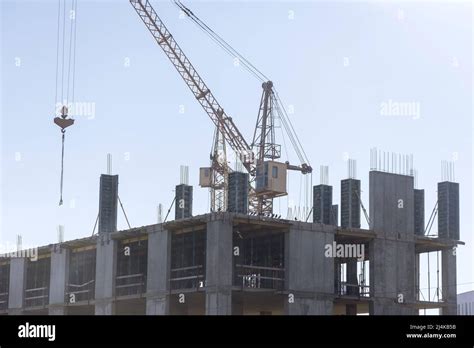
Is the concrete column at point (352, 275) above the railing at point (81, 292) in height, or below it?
above

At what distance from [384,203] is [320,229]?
6557mm

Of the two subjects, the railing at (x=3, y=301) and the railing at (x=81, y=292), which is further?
the railing at (x=3, y=301)

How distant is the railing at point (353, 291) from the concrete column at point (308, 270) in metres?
2.60

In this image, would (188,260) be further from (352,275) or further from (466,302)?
(466,302)

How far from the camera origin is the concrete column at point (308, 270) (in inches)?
2373

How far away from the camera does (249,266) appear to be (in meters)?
59.3

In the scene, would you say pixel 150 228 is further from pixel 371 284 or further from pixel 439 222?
pixel 439 222

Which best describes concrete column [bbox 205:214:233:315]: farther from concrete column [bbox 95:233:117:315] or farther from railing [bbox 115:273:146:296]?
concrete column [bbox 95:233:117:315]

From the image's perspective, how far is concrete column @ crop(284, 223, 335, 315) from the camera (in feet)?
198

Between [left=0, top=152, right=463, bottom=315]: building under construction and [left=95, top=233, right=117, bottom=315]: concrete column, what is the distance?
77 millimetres

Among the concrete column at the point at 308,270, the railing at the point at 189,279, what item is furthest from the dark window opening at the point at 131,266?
the concrete column at the point at 308,270

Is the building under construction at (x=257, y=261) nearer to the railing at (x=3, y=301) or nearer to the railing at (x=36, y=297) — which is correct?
the railing at (x=36, y=297)

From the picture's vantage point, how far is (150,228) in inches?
2501
